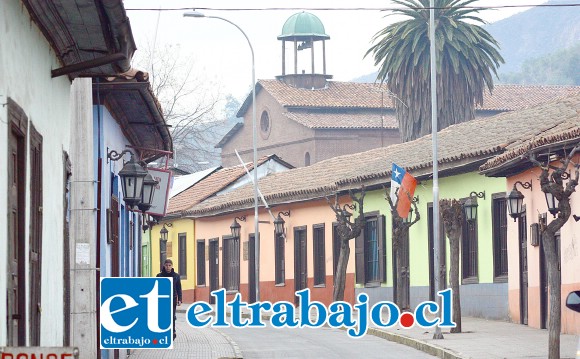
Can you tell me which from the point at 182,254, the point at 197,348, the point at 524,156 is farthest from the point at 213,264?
the point at 524,156

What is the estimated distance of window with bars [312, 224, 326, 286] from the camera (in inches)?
1539

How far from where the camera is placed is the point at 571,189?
56.4ft

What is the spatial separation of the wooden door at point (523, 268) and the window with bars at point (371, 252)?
26.9ft

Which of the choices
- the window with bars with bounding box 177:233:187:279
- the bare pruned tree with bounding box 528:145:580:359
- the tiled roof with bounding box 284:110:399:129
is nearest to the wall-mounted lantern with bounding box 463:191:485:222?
the bare pruned tree with bounding box 528:145:580:359

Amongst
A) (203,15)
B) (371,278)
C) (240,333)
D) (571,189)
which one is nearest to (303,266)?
(371,278)

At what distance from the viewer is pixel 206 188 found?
5181 cm

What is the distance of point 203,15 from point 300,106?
3640 cm

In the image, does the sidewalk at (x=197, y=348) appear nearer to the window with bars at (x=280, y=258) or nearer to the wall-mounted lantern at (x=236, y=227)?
the window with bars at (x=280, y=258)

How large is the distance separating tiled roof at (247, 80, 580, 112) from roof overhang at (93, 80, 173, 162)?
4989 centimetres

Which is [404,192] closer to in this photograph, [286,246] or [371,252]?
[371,252]

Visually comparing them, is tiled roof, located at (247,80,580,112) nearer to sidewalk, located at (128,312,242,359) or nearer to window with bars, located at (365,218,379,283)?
window with bars, located at (365,218,379,283)

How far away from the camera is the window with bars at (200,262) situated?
48531 millimetres

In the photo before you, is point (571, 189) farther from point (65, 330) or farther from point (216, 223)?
point (216, 223)

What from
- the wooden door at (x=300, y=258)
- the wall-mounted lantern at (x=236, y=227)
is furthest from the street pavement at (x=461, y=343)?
the wall-mounted lantern at (x=236, y=227)
